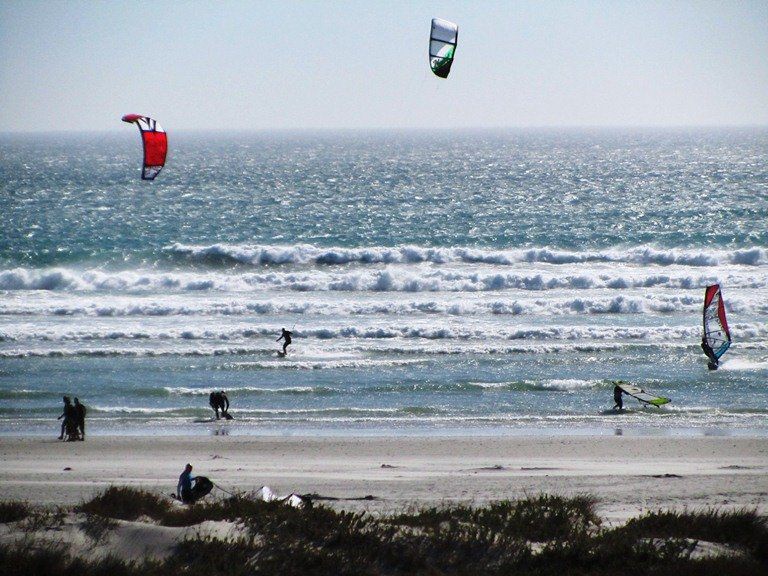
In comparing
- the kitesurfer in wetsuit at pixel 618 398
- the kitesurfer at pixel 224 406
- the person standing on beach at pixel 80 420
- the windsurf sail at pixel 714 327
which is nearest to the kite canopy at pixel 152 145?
the kitesurfer at pixel 224 406

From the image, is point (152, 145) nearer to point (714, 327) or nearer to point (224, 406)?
point (224, 406)

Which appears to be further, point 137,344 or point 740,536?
point 137,344

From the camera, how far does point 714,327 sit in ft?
73.9

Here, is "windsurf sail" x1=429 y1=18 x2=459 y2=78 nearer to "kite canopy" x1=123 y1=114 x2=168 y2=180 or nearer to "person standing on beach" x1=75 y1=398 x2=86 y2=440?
"kite canopy" x1=123 y1=114 x2=168 y2=180

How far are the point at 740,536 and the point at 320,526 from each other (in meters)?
4.04

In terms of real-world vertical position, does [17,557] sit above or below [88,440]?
above

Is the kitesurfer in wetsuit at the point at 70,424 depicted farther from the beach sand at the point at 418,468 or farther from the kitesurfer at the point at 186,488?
the kitesurfer at the point at 186,488

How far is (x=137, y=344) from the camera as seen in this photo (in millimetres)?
22500

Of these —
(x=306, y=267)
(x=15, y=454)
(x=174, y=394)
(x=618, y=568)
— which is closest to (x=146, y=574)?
(x=618, y=568)

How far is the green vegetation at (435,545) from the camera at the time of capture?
24.8 feet

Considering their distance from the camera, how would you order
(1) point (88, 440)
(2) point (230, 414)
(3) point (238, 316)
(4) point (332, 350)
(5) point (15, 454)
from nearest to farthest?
(5) point (15, 454) < (1) point (88, 440) < (2) point (230, 414) < (4) point (332, 350) < (3) point (238, 316)

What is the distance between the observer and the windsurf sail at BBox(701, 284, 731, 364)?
16.8m

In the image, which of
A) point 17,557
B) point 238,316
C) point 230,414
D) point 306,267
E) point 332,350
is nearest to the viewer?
point 17,557

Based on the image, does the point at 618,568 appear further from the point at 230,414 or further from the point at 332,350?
the point at 332,350
